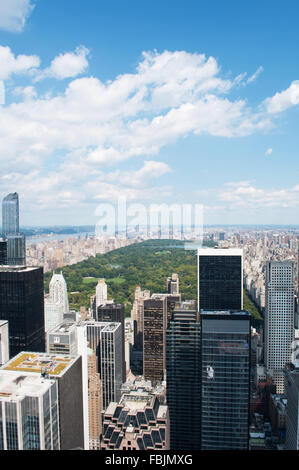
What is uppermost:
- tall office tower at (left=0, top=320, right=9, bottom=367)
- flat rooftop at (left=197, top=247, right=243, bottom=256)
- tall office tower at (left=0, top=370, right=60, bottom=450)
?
flat rooftop at (left=197, top=247, right=243, bottom=256)

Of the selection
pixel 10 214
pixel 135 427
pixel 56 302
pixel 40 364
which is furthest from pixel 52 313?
pixel 40 364

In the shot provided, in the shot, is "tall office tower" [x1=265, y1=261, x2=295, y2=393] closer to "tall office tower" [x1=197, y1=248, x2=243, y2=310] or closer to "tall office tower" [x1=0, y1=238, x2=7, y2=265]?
"tall office tower" [x1=197, y1=248, x2=243, y2=310]

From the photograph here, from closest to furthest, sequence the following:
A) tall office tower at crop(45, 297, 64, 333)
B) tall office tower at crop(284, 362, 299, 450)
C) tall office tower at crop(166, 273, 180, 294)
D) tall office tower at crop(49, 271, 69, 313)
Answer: tall office tower at crop(284, 362, 299, 450)
tall office tower at crop(45, 297, 64, 333)
tall office tower at crop(49, 271, 69, 313)
tall office tower at crop(166, 273, 180, 294)

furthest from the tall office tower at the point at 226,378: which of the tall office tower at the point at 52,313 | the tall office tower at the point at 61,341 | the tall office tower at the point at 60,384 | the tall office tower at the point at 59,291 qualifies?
the tall office tower at the point at 59,291

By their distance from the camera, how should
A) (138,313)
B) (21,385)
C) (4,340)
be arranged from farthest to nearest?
(138,313) → (4,340) → (21,385)

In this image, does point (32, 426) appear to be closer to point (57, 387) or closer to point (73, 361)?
point (57, 387)

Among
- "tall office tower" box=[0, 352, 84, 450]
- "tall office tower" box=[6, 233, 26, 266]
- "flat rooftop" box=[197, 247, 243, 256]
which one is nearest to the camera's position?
"tall office tower" box=[0, 352, 84, 450]

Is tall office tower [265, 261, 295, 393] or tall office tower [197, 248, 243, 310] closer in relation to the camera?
tall office tower [265, 261, 295, 393]

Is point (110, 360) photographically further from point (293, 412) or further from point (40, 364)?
Result: point (40, 364)

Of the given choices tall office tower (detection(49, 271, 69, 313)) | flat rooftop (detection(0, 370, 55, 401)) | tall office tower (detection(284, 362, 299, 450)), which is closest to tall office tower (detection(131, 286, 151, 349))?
tall office tower (detection(49, 271, 69, 313))
